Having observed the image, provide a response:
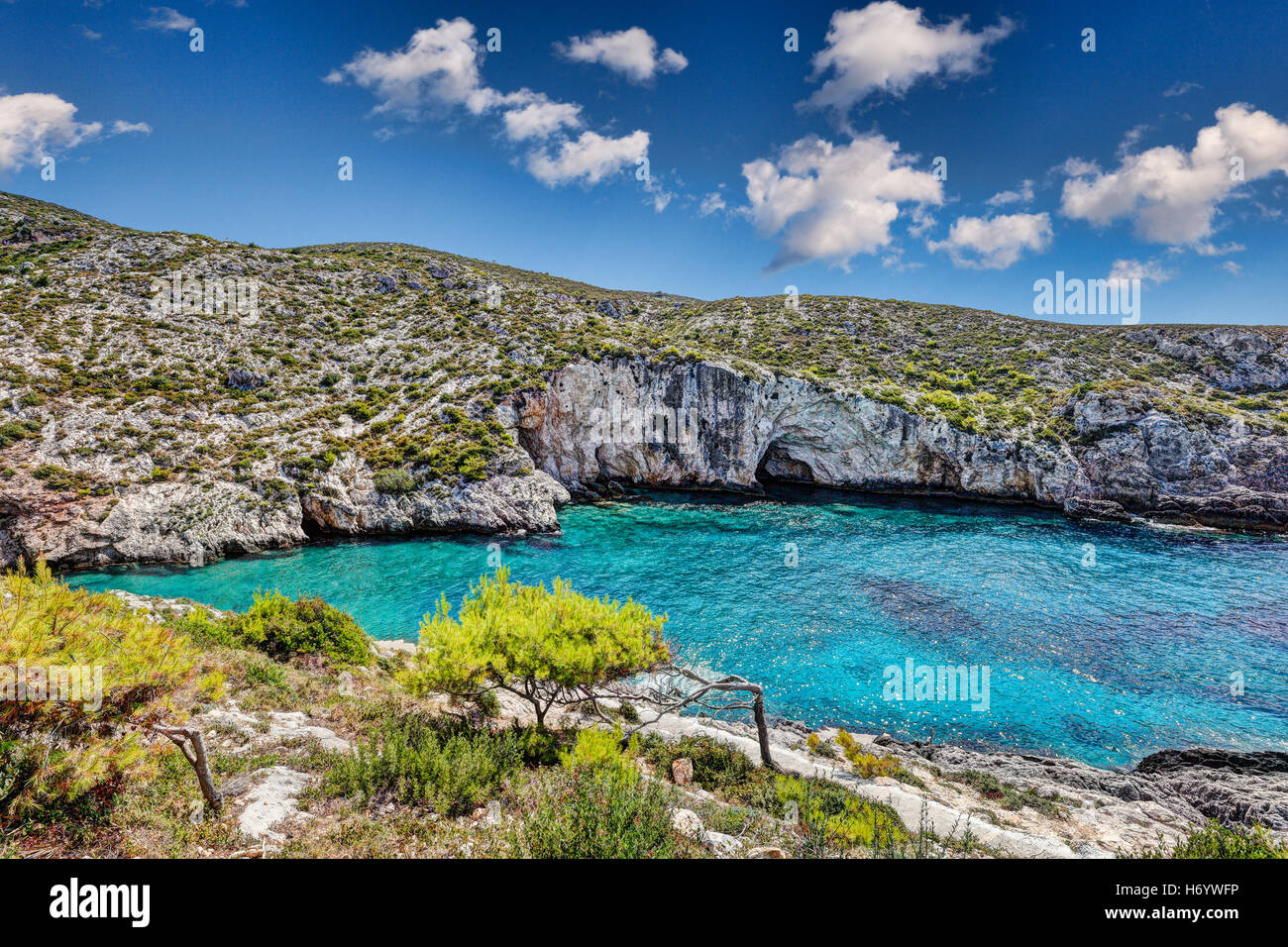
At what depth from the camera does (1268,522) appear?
96.9 ft

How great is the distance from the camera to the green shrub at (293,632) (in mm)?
11312

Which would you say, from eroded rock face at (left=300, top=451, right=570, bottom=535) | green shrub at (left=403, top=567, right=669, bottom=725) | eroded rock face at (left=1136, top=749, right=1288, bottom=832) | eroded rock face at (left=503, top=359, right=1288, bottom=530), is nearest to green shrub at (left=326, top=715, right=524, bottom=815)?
green shrub at (left=403, top=567, right=669, bottom=725)

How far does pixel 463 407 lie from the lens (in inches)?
1303

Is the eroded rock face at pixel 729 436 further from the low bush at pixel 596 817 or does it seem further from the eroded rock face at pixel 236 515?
the low bush at pixel 596 817

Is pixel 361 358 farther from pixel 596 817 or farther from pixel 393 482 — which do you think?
pixel 596 817

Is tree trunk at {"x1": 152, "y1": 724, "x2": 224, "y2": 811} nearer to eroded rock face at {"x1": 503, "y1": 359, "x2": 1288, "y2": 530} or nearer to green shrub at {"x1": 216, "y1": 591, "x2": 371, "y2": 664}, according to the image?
green shrub at {"x1": 216, "y1": 591, "x2": 371, "y2": 664}

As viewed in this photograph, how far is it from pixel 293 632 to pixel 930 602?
22.0 meters

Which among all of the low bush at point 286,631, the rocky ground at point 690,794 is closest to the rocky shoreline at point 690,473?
the rocky ground at point 690,794

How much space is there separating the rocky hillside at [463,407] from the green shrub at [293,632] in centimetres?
1490

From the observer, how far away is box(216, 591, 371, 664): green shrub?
→ 11312 mm

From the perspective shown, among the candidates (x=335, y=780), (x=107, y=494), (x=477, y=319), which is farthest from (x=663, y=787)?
(x=477, y=319)

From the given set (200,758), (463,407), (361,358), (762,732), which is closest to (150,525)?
(463,407)
